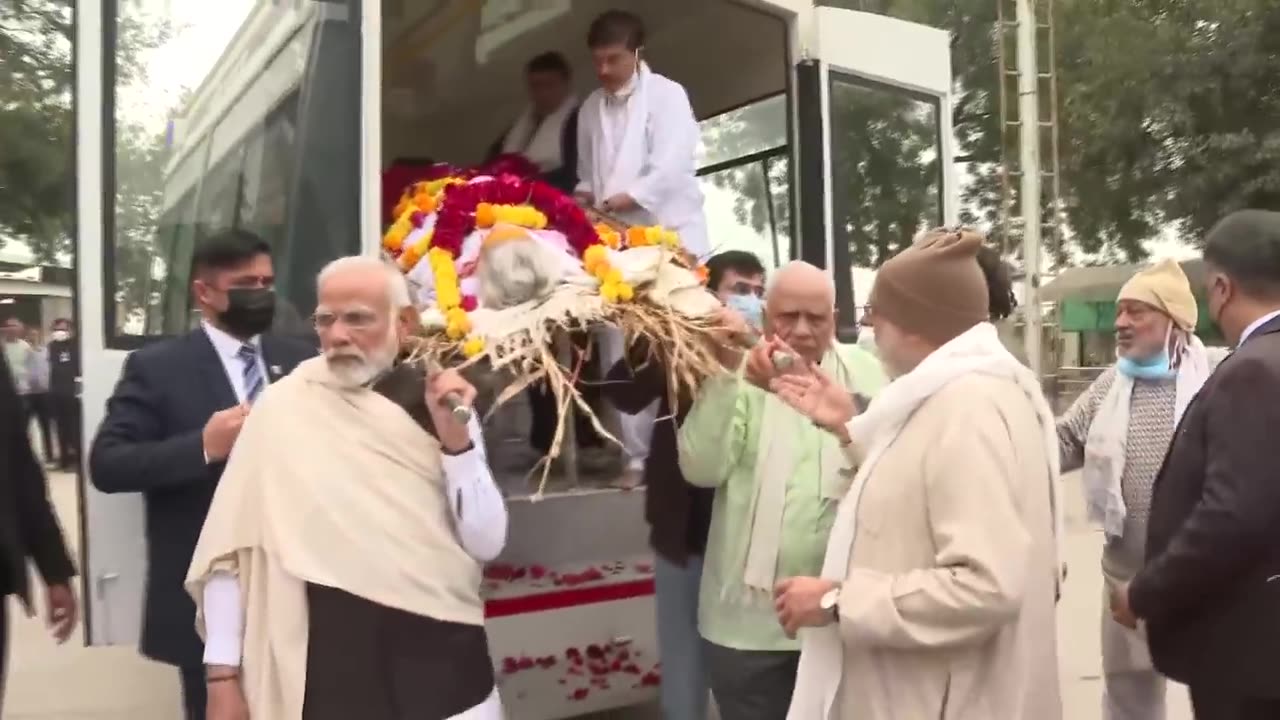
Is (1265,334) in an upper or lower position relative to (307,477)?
upper

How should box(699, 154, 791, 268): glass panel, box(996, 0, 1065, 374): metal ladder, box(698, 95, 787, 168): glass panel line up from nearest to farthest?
box(699, 154, 791, 268): glass panel
box(698, 95, 787, 168): glass panel
box(996, 0, 1065, 374): metal ladder

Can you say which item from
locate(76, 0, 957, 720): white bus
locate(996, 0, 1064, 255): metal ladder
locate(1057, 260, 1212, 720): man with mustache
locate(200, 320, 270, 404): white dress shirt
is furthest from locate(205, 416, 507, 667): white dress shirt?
locate(996, 0, 1064, 255): metal ladder

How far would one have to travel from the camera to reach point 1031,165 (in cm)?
1280

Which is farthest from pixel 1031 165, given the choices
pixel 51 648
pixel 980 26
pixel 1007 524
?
pixel 1007 524

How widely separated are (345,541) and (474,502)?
10.2 inches

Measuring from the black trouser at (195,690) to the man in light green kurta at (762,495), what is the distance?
4.08 feet

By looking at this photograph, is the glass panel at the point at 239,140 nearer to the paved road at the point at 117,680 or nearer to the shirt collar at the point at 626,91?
the shirt collar at the point at 626,91

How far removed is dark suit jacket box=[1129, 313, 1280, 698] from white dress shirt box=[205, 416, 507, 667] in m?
1.34

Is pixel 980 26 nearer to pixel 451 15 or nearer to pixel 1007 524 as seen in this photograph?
pixel 451 15

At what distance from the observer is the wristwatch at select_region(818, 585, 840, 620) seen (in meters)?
2.03

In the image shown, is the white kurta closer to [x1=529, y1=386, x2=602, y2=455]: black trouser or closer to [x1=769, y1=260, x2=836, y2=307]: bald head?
[x1=529, y1=386, x2=602, y2=455]: black trouser

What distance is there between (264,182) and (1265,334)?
2.47 metres

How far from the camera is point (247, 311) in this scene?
2.85 meters

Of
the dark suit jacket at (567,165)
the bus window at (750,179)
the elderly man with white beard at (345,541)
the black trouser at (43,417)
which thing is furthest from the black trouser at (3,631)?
the black trouser at (43,417)
